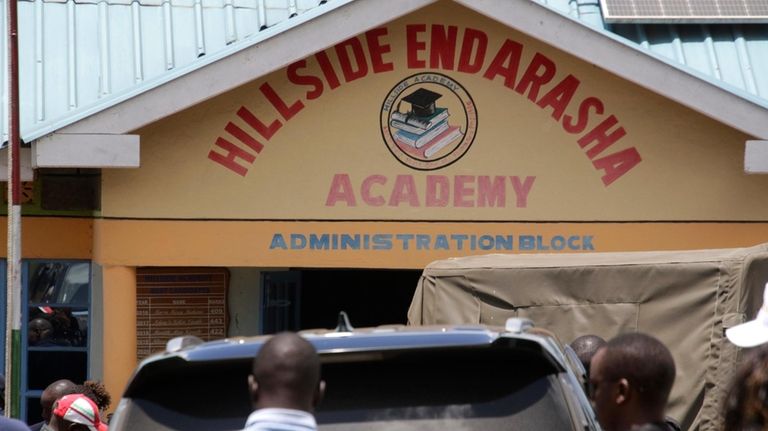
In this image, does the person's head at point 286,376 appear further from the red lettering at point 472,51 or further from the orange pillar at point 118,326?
the red lettering at point 472,51

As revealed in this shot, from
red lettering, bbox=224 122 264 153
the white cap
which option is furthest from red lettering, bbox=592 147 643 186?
the white cap

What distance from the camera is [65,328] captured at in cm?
1180

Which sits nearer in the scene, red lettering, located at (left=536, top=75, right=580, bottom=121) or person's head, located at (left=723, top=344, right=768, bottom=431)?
person's head, located at (left=723, top=344, right=768, bottom=431)

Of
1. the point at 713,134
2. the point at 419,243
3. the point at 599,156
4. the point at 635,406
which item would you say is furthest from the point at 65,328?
the point at 635,406

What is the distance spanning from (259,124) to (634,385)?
23.5ft

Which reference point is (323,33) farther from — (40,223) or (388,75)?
(40,223)

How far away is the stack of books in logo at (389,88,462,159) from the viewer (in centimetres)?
1066

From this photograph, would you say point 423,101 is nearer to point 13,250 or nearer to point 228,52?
Result: point 228,52

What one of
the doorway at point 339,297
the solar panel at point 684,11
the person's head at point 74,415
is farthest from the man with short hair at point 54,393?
the solar panel at point 684,11

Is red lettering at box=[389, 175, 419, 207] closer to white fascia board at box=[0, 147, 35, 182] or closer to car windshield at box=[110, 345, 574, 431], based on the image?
white fascia board at box=[0, 147, 35, 182]

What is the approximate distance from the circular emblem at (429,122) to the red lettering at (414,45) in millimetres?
90

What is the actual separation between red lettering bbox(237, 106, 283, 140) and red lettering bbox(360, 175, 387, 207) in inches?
31.6

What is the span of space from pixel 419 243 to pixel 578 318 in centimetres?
251

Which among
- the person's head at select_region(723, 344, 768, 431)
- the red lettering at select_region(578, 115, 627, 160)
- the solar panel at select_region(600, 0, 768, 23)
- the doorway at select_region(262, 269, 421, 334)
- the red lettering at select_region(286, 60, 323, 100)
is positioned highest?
the solar panel at select_region(600, 0, 768, 23)
